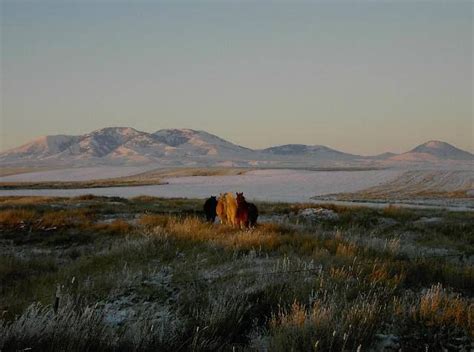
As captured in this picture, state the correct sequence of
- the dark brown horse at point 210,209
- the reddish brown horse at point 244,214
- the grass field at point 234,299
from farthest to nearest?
the dark brown horse at point 210,209
the reddish brown horse at point 244,214
the grass field at point 234,299

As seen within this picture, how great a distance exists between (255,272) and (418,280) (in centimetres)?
229

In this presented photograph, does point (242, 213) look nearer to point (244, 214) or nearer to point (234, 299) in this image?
point (244, 214)

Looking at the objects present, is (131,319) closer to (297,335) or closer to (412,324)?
(297,335)

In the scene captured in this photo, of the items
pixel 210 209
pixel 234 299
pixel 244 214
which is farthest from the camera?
pixel 210 209

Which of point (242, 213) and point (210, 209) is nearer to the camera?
point (242, 213)

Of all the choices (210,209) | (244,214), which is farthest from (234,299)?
(210,209)

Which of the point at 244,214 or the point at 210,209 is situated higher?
the point at 244,214

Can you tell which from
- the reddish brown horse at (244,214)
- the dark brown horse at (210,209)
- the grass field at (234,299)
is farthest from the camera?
the dark brown horse at (210,209)

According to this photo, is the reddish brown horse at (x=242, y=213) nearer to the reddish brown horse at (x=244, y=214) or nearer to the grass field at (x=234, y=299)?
the reddish brown horse at (x=244, y=214)

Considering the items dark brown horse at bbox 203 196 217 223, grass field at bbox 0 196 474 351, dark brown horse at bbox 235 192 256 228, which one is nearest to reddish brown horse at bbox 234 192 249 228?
dark brown horse at bbox 235 192 256 228

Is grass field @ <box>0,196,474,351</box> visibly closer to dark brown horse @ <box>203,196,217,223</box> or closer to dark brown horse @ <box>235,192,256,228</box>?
dark brown horse @ <box>235,192,256,228</box>

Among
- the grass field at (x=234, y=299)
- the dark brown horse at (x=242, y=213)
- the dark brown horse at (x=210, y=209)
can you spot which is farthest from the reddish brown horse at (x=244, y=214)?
the dark brown horse at (x=210, y=209)

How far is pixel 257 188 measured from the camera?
68500 millimetres

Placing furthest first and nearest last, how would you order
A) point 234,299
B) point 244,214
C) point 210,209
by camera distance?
point 210,209, point 244,214, point 234,299
